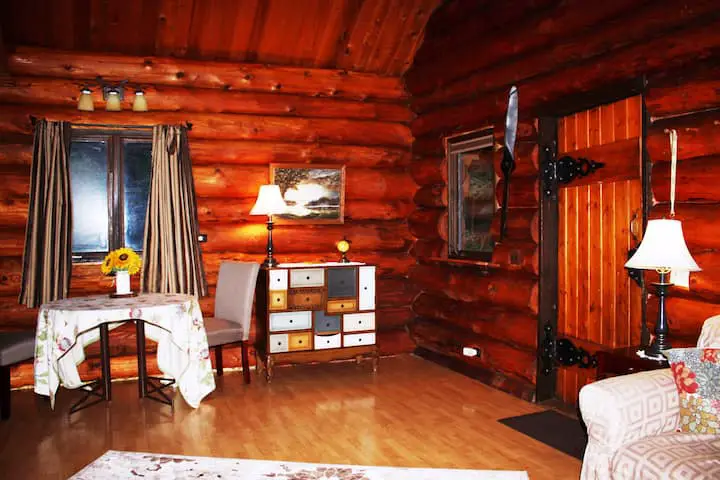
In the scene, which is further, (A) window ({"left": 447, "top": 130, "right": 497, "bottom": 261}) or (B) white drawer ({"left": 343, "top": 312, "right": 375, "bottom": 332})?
(B) white drawer ({"left": 343, "top": 312, "right": 375, "bottom": 332})

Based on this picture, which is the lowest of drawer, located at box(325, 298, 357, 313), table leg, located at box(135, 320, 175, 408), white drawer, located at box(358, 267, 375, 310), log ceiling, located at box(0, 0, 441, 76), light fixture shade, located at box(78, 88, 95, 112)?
table leg, located at box(135, 320, 175, 408)

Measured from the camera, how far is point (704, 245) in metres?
3.52

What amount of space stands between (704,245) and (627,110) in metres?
1.08

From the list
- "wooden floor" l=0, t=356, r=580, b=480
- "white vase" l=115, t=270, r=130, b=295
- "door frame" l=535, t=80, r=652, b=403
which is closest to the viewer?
"wooden floor" l=0, t=356, r=580, b=480

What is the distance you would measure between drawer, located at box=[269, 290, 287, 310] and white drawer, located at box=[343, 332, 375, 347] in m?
0.69

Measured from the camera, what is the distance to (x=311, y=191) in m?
6.52

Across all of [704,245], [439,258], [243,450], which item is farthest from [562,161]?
[243,450]

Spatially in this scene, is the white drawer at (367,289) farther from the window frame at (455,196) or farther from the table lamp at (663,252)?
the table lamp at (663,252)

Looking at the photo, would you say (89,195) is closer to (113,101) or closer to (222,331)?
(113,101)

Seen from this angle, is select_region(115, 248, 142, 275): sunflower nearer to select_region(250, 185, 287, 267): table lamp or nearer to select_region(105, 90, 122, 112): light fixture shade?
select_region(250, 185, 287, 267): table lamp

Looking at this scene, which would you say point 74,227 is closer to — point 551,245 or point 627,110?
point 551,245

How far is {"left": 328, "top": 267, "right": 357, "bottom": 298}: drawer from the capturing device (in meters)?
5.89

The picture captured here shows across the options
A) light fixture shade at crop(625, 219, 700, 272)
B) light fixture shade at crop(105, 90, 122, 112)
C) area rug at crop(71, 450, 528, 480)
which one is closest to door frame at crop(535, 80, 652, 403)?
area rug at crop(71, 450, 528, 480)

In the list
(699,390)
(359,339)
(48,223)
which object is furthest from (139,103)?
(699,390)
